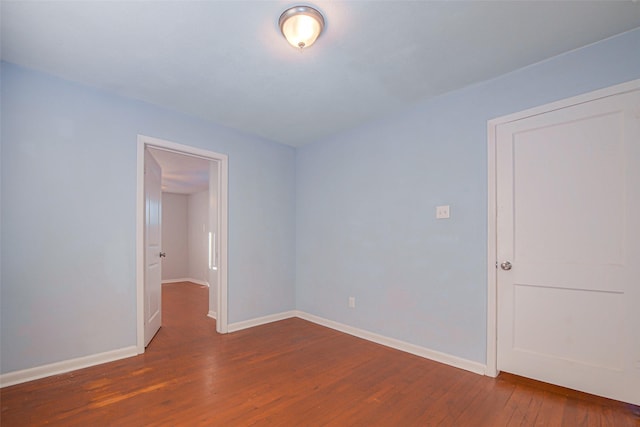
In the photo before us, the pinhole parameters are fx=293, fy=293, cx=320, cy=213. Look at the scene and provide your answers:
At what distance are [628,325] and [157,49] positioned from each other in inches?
148

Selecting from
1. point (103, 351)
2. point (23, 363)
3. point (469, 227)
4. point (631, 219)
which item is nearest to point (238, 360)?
point (103, 351)

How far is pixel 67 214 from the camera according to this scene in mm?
2545

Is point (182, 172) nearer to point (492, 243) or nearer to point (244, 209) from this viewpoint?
point (244, 209)

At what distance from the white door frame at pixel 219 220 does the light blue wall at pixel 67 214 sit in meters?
0.05

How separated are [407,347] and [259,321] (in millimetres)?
1914

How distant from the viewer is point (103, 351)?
2.67 m

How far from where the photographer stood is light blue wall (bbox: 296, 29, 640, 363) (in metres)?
2.32

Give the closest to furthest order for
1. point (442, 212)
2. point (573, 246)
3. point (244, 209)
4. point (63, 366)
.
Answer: point (573, 246), point (63, 366), point (442, 212), point (244, 209)

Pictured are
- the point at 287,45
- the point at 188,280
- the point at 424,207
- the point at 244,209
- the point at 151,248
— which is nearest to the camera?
the point at 287,45

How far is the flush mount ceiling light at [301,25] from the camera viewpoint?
172 centimetres

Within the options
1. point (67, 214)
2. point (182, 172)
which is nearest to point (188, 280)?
point (182, 172)

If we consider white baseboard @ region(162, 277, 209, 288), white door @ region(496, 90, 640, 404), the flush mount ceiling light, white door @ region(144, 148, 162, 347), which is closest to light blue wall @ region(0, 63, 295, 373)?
white door @ region(144, 148, 162, 347)

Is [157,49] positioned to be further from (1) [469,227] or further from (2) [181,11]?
(1) [469,227]

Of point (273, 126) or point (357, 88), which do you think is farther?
point (273, 126)
